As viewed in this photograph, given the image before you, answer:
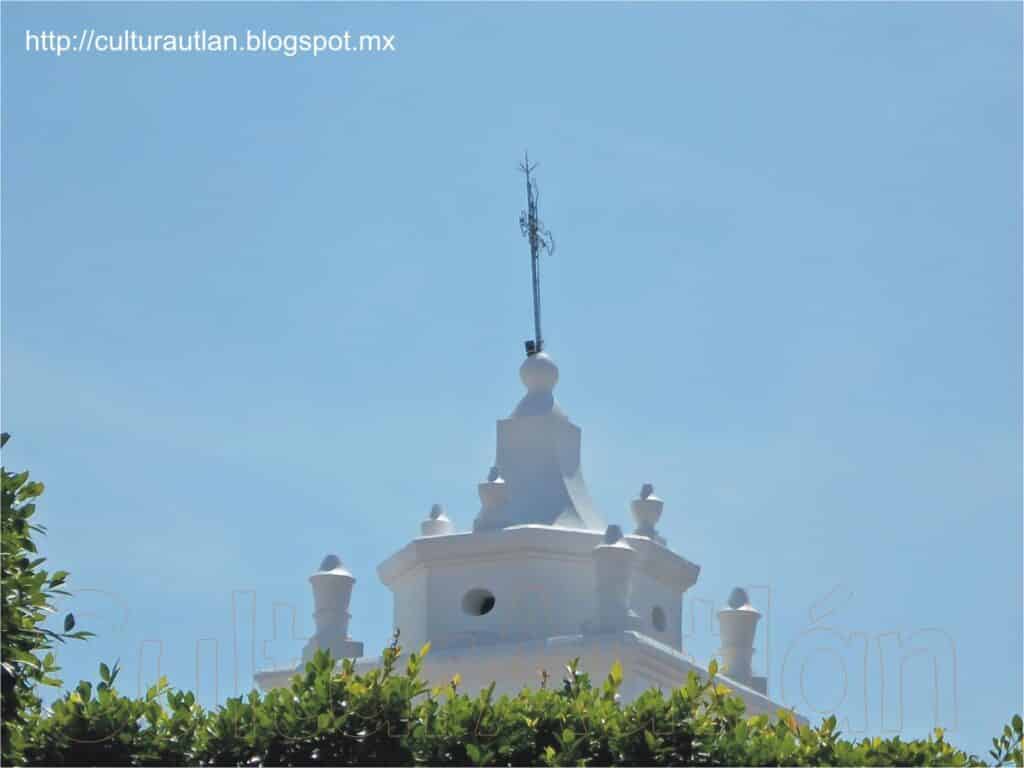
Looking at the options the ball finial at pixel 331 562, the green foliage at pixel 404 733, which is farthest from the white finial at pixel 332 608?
the green foliage at pixel 404 733

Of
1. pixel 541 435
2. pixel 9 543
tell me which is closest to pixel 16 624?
pixel 9 543

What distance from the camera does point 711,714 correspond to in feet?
71.7

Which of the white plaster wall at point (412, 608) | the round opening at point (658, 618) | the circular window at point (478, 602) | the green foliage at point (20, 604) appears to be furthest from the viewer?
the round opening at point (658, 618)

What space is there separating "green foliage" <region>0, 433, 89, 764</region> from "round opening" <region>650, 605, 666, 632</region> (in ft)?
44.5

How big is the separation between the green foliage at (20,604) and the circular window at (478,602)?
40.0ft

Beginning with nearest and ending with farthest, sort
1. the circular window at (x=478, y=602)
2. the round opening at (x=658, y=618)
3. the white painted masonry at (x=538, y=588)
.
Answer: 1. the white painted masonry at (x=538, y=588)
2. the circular window at (x=478, y=602)
3. the round opening at (x=658, y=618)

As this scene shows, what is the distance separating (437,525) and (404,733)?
437 inches

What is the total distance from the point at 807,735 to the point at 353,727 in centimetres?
407

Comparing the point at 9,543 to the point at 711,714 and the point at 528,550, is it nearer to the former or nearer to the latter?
the point at 711,714

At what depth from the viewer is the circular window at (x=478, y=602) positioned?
103 feet

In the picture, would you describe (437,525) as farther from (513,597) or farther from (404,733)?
(404,733)

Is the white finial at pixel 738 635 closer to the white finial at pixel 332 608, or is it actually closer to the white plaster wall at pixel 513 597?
the white plaster wall at pixel 513 597

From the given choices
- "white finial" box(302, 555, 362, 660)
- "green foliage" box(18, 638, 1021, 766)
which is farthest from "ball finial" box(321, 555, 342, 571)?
"green foliage" box(18, 638, 1021, 766)

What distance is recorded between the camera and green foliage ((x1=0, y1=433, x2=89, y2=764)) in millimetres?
→ 18844
